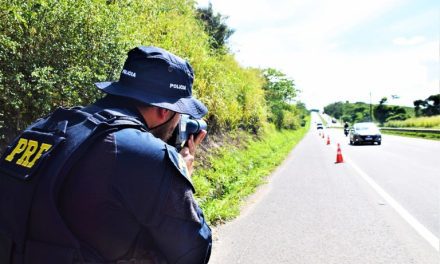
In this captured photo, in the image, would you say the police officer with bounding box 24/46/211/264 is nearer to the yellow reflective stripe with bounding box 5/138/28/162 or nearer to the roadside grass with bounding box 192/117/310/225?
the yellow reflective stripe with bounding box 5/138/28/162

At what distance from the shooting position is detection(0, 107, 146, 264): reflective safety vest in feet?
4.46

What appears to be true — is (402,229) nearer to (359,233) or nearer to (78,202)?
(359,233)

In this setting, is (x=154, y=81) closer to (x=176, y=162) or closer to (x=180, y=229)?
(x=176, y=162)

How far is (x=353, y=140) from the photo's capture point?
2903 cm

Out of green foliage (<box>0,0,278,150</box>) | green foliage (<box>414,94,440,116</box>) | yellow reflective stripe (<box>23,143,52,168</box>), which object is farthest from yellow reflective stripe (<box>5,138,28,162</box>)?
green foliage (<box>414,94,440,116</box>)

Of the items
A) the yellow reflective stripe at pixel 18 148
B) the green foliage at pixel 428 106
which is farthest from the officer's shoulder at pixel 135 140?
the green foliage at pixel 428 106

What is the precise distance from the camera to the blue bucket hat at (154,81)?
1.65 metres

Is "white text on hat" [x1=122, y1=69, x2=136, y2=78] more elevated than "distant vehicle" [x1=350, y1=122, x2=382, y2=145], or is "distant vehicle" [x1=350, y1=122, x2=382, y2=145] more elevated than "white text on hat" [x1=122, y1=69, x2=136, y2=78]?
"white text on hat" [x1=122, y1=69, x2=136, y2=78]

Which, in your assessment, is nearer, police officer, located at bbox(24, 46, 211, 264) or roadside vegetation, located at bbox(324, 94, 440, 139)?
police officer, located at bbox(24, 46, 211, 264)

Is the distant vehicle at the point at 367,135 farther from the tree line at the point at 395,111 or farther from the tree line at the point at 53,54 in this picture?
the tree line at the point at 395,111

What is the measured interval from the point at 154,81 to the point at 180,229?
0.59m

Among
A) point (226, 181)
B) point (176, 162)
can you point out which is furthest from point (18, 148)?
point (226, 181)

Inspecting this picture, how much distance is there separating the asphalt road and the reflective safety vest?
3.51 meters

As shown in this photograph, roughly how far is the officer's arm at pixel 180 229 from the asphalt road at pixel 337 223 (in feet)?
11.1
